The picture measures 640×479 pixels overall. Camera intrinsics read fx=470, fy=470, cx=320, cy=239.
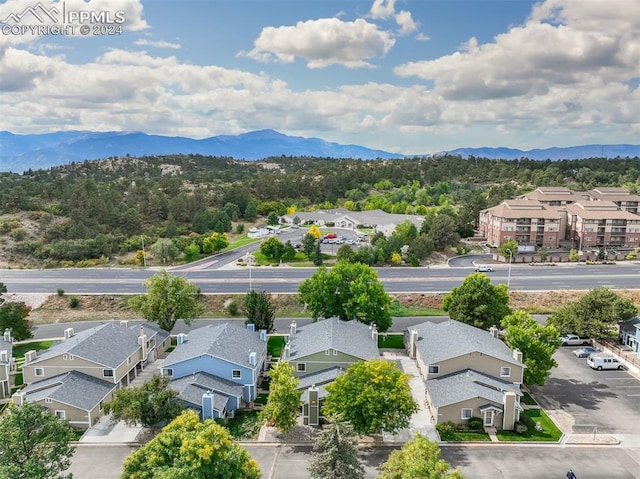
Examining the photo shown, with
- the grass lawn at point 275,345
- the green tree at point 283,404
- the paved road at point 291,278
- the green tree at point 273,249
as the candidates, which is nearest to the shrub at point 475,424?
the green tree at point 283,404

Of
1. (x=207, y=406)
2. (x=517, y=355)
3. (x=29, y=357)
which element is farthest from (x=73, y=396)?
(x=517, y=355)

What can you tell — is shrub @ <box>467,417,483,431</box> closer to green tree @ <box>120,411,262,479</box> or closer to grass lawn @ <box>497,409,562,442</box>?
grass lawn @ <box>497,409,562,442</box>

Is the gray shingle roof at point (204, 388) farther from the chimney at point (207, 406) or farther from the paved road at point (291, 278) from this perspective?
the paved road at point (291, 278)

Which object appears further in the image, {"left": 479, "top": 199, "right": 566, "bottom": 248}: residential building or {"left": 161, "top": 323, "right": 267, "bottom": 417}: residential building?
{"left": 479, "top": 199, "right": 566, "bottom": 248}: residential building

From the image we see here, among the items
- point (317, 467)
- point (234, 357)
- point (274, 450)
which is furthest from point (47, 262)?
point (317, 467)

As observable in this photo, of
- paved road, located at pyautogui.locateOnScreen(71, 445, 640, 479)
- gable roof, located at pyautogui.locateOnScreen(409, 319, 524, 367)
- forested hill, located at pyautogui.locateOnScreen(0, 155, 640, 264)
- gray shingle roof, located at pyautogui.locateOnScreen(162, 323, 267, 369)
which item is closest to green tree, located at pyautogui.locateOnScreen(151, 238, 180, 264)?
forested hill, located at pyautogui.locateOnScreen(0, 155, 640, 264)

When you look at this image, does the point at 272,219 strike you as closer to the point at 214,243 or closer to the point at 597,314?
the point at 214,243
